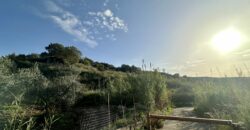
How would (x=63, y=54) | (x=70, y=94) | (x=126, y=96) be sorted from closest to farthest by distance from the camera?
(x=126, y=96), (x=70, y=94), (x=63, y=54)

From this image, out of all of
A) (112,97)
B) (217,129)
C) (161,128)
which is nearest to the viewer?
(217,129)

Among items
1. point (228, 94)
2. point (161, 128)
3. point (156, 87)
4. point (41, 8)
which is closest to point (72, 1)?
point (41, 8)

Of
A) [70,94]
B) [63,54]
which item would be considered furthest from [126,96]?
[63,54]

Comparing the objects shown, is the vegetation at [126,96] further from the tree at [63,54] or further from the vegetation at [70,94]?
the tree at [63,54]

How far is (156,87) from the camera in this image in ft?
24.6

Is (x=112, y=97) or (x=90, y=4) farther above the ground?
(x=90, y=4)

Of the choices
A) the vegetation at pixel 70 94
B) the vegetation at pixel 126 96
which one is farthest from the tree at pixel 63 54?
the vegetation at pixel 126 96

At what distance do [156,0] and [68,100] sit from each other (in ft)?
23.1

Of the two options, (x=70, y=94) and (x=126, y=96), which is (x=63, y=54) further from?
(x=126, y=96)

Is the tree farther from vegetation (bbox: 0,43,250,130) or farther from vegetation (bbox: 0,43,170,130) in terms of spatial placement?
vegetation (bbox: 0,43,250,130)

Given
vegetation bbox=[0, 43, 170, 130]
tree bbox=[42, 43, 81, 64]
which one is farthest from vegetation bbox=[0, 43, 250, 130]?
tree bbox=[42, 43, 81, 64]

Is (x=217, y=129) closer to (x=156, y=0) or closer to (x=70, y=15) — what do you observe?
(x=156, y=0)

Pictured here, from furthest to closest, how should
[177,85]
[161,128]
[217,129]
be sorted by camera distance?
[177,85] < [161,128] < [217,129]

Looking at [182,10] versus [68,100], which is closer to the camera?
[182,10]
